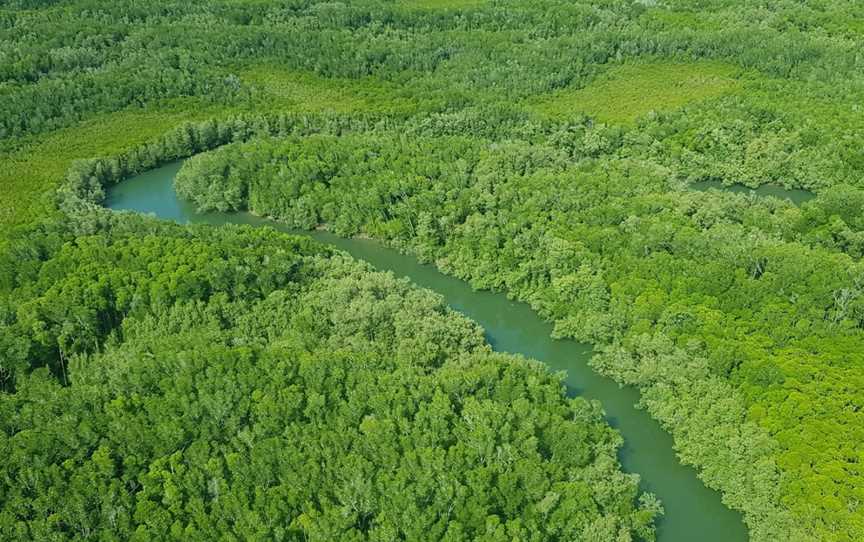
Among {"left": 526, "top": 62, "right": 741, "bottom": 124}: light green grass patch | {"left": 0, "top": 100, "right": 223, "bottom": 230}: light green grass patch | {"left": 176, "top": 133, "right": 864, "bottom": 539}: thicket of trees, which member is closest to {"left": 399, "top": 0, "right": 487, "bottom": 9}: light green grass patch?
{"left": 526, "top": 62, "right": 741, "bottom": 124}: light green grass patch

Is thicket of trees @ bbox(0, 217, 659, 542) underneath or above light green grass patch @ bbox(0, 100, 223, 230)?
above

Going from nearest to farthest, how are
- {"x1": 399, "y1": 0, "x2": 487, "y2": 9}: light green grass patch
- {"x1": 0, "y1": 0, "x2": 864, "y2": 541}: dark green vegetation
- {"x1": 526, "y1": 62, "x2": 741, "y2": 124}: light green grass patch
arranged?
{"x1": 0, "y1": 0, "x2": 864, "y2": 541}: dark green vegetation < {"x1": 526, "y1": 62, "x2": 741, "y2": 124}: light green grass patch < {"x1": 399, "y1": 0, "x2": 487, "y2": 9}: light green grass patch

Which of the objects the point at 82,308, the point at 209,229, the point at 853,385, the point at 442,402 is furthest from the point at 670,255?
the point at 82,308

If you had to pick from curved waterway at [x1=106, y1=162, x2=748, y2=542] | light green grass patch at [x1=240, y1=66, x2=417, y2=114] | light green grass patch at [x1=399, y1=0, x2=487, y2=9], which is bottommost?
curved waterway at [x1=106, y1=162, x2=748, y2=542]

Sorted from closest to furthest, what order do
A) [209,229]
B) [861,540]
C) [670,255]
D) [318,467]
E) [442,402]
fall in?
1. [861,540]
2. [318,467]
3. [442,402]
4. [670,255]
5. [209,229]

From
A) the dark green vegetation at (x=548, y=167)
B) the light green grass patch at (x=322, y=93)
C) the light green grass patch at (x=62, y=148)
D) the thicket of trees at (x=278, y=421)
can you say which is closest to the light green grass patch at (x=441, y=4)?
the dark green vegetation at (x=548, y=167)

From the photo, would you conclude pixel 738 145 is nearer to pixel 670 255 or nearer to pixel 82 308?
pixel 670 255

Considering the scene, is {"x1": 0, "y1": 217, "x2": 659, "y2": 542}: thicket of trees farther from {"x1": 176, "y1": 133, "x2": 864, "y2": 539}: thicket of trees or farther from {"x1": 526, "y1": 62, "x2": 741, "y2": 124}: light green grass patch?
{"x1": 526, "y1": 62, "x2": 741, "y2": 124}: light green grass patch

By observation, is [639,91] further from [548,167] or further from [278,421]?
[278,421]
